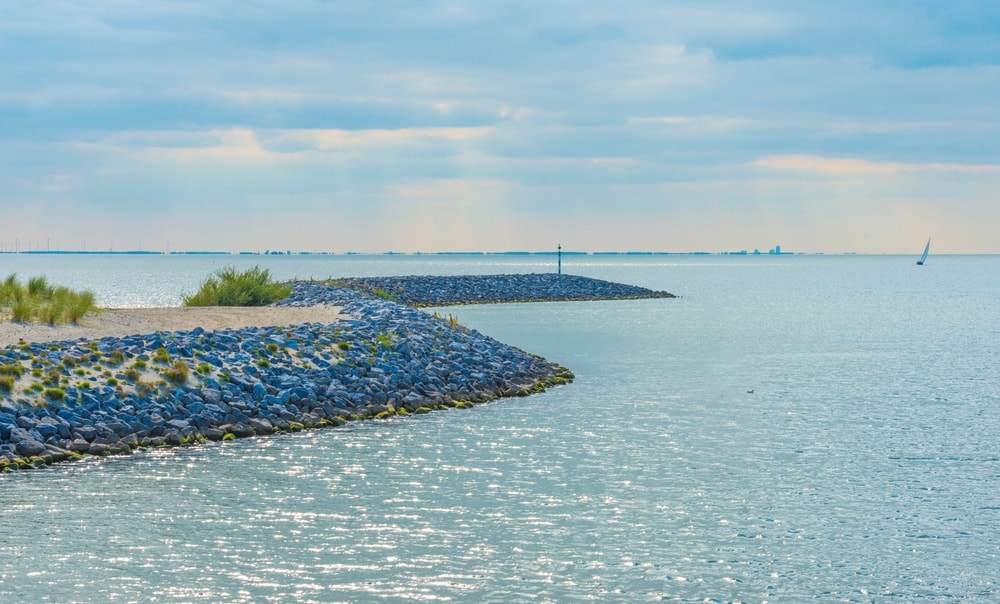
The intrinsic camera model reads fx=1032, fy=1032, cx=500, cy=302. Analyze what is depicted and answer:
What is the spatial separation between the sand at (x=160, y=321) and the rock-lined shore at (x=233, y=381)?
74.2 inches

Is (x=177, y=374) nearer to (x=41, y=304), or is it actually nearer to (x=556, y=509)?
(x=41, y=304)

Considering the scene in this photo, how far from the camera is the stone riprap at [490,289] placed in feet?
290

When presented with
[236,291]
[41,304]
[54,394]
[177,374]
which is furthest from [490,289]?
[54,394]

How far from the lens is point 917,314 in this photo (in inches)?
3447

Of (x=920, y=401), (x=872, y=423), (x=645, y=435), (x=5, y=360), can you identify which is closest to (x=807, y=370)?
(x=920, y=401)

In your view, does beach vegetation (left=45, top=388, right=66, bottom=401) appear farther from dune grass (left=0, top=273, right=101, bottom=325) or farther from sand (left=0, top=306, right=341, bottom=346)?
dune grass (left=0, top=273, right=101, bottom=325)

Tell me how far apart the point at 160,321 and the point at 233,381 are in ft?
32.6

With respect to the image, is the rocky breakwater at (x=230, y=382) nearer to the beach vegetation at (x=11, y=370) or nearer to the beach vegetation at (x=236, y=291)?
the beach vegetation at (x=11, y=370)

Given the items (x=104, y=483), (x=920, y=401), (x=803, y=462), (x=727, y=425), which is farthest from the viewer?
(x=920, y=401)

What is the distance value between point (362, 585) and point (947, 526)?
402 inches

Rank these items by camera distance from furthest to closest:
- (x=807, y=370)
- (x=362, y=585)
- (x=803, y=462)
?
1. (x=807, y=370)
2. (x=803, y=462)
3. (x=362, y=585)

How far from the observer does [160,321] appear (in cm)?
3684

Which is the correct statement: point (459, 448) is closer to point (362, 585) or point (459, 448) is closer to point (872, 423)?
point (362, 585)

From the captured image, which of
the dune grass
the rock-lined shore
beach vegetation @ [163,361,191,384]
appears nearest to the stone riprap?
the dune grass
